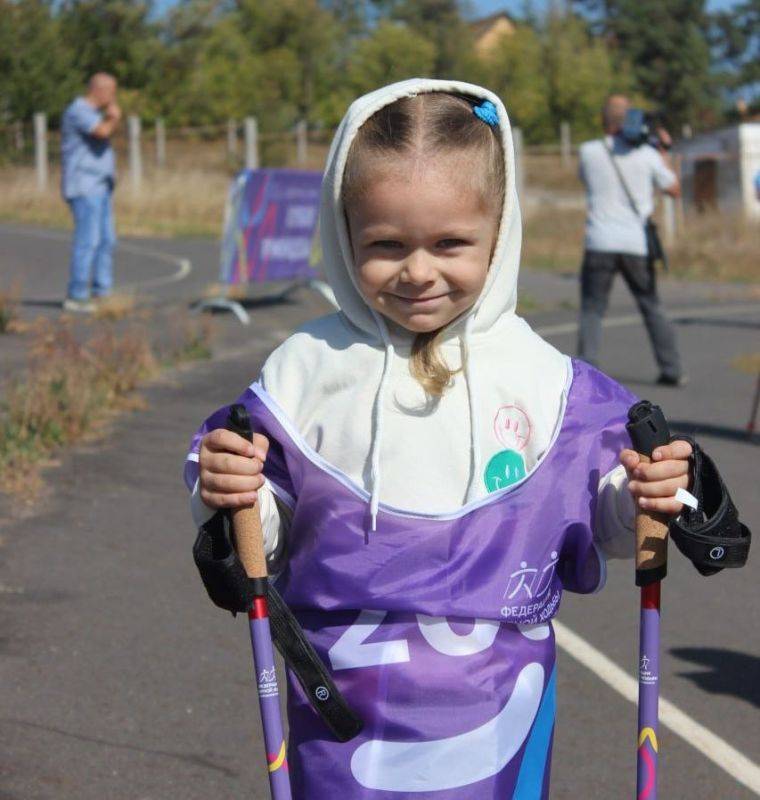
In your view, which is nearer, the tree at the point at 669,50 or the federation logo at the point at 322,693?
the federation logo at the point at 322,693

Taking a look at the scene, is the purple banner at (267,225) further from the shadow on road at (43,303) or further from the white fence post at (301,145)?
the white fence post at (301,145)

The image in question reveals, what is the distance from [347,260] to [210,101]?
5966cm

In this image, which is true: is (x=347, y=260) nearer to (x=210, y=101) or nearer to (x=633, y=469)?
(x=633, y=469)

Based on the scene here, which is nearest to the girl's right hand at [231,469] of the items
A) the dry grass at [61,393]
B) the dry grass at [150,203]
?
the dry grass at [61,393]

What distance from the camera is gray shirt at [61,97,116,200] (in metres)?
14.8

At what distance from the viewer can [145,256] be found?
25188 mm

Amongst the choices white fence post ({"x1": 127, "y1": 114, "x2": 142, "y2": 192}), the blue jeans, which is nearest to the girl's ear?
the blue jeans

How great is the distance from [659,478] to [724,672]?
10.1 feet

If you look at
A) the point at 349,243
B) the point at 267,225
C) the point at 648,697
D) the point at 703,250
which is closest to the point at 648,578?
the point at 648,697

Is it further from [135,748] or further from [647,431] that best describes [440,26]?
[647,431]

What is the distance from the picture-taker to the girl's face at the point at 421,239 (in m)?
2.68

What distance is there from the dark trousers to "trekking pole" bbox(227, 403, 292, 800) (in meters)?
9.05

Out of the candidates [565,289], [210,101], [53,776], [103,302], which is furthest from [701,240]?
[210,101]

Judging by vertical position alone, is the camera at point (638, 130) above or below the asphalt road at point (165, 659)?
above
